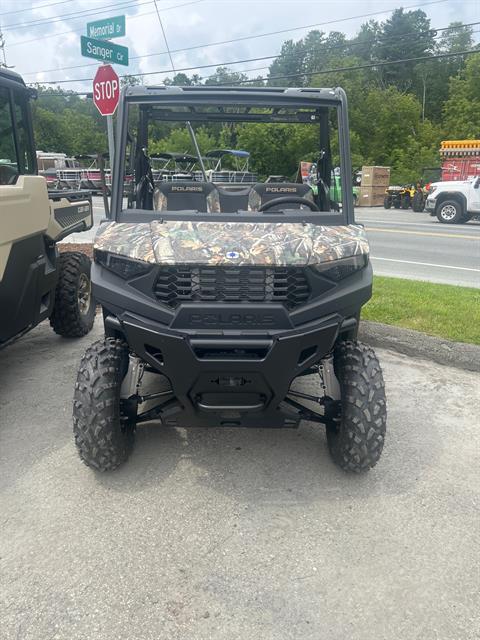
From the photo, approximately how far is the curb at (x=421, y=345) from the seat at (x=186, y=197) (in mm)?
2384

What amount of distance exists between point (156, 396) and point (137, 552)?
2.95ft

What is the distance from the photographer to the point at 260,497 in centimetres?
309

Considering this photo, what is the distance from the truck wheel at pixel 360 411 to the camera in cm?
304

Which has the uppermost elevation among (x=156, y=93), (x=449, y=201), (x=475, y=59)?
(x=475, y=59)

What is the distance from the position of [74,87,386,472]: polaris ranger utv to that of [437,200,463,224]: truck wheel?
1716cm

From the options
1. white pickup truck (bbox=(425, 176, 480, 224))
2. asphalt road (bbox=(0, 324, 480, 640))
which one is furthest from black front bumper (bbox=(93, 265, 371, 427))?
white pickup truck (bbox=(425, 176, 480, 224))

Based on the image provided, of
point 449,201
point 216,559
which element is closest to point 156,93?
point 216,559

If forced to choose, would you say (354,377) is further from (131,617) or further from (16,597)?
(16,597)

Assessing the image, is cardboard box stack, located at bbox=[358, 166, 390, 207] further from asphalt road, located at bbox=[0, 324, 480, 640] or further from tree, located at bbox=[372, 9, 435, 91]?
tree, located at bbox=[372, 9, 435, 91]

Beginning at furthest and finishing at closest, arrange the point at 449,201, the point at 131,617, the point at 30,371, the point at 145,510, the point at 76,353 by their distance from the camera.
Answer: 1. the point at 449,201
2. the point at 76,353
3. the point at 30,371
4. the point at 145,510
5. the point at 131,617

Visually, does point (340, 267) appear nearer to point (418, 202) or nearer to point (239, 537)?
point (239, 537)

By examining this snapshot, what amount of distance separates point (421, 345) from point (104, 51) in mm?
6111

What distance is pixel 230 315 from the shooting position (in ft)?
9.34

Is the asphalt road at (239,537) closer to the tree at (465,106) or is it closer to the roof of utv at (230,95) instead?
the roof of utv at (230,95)
